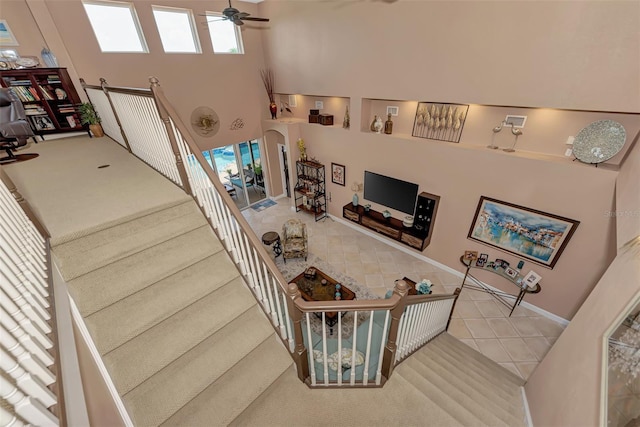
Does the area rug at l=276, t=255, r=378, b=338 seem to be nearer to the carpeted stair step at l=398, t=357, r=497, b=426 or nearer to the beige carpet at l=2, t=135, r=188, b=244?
the carpeted stair step at l=398, t=357, r=497, b=426

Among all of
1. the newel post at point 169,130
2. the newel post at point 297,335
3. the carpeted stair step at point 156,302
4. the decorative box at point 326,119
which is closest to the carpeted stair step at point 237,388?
the newel post at point 297,335

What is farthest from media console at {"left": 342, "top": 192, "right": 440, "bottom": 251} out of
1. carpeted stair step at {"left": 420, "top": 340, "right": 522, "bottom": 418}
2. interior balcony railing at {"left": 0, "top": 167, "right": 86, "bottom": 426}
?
interior balcony railing at {"left": 0, "top": 167, "right": 86, "bottom": 426}

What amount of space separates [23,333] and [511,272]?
5522mm

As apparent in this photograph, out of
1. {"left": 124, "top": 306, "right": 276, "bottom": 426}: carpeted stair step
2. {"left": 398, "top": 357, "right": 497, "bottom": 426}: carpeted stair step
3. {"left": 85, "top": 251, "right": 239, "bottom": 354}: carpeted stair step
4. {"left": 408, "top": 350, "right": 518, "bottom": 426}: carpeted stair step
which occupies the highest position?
{"left": 85, "top": 251, "right": 239, "bottom": 354}: carpeted stair step

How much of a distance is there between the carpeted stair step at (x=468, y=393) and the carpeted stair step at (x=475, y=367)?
0.21 m

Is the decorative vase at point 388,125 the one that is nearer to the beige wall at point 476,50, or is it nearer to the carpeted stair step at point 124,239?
the beige wall at point 476,50

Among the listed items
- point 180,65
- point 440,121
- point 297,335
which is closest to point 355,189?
point 440,121

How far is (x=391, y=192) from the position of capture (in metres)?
5.45

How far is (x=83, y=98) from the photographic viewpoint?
488 cm

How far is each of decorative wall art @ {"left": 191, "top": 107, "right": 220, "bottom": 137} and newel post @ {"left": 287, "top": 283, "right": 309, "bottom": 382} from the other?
5.85 meters

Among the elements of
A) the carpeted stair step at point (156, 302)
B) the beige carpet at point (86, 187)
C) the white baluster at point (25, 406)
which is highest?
the white baluster at point (25, 406)

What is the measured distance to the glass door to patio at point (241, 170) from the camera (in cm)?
742

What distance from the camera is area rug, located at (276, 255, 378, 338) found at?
4027mm

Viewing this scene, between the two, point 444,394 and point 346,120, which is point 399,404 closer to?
point 444,394
